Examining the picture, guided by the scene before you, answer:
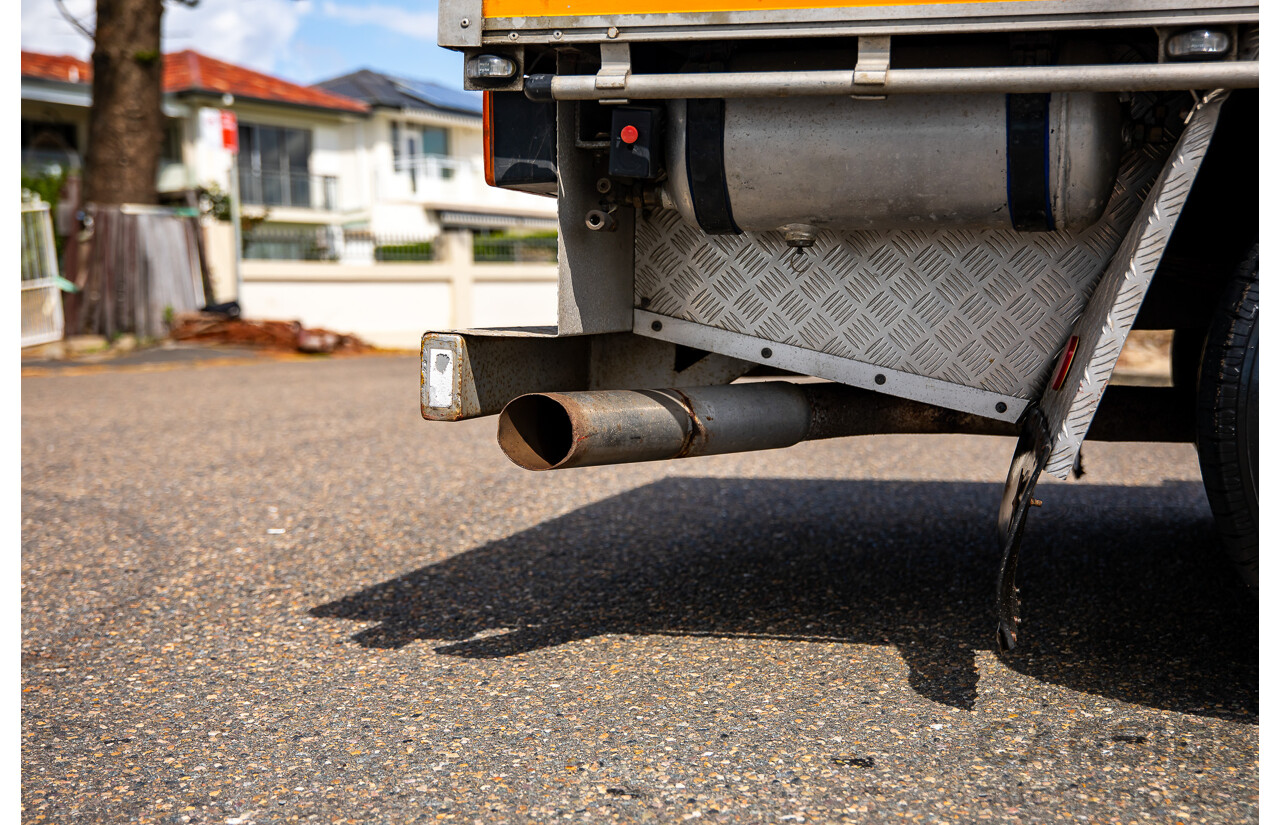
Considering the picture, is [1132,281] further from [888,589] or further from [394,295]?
[394,295]

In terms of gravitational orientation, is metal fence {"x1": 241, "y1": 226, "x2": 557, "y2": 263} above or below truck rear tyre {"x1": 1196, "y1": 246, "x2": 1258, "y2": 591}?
above

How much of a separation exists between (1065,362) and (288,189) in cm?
3189

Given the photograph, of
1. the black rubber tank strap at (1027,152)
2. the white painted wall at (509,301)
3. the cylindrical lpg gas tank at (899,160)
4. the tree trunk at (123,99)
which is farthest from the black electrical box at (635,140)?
the white painted wall at (509,301)

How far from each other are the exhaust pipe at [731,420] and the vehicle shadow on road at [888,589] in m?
0.61

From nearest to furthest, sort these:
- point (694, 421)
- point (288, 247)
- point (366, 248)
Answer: point (694, 421) → point (288, 247) → point (366, 248)

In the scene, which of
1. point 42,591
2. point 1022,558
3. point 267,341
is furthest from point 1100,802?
point 267,341

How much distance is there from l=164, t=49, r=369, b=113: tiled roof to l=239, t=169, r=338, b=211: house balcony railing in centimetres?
219

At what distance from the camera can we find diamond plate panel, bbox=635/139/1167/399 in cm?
283

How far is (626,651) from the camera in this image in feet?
10.3

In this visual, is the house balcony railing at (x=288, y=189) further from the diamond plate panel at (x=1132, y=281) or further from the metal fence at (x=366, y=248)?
the diamond plate panel at (x=1132, y=281)

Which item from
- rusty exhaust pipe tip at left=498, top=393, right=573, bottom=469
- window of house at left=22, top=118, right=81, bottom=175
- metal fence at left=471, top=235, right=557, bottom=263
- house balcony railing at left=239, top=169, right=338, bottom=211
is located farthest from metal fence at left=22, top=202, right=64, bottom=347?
house balcony railing at left=239, top=169, right=338, bottom=211

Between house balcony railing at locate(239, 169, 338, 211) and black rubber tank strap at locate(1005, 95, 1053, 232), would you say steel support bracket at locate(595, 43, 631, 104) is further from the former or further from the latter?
house balcony railing at locate(239, 169, 338, 211)

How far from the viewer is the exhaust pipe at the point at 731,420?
2.71m

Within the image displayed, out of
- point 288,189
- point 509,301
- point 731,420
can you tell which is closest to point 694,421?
point 731,420
